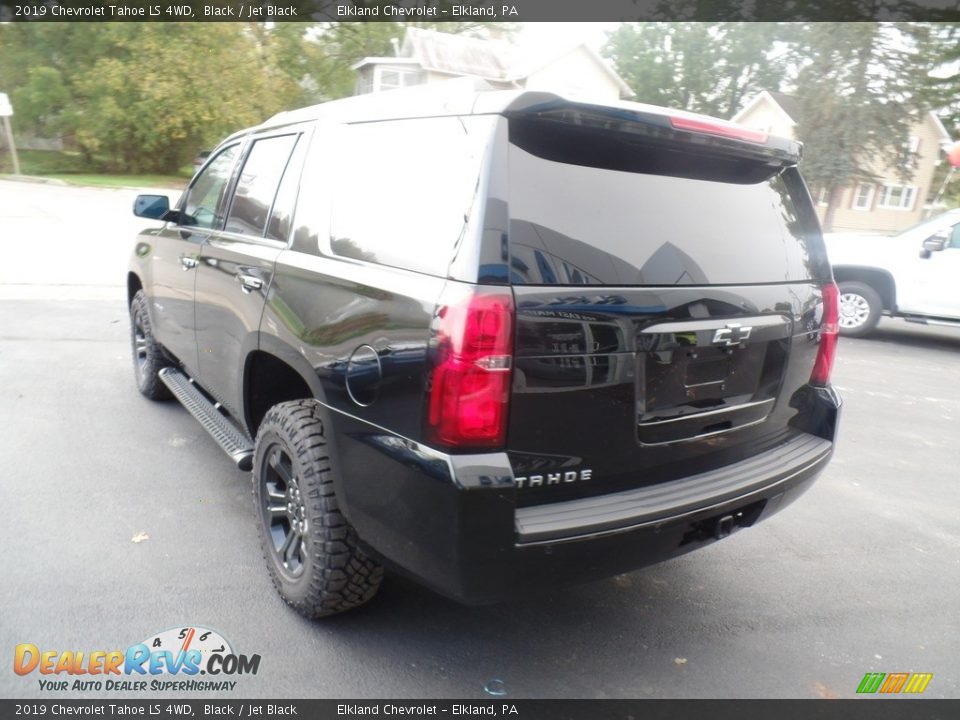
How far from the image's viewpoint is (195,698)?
240 cm

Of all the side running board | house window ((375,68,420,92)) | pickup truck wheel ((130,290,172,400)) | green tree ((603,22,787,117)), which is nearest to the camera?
the side running board

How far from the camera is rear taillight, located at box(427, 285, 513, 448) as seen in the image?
2008 mm

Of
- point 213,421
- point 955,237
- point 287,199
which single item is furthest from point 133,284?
point 955,237

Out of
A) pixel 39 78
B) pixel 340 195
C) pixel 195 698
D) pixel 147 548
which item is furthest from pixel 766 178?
pixel 39 78

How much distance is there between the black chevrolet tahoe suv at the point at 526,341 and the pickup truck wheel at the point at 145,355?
2.24m

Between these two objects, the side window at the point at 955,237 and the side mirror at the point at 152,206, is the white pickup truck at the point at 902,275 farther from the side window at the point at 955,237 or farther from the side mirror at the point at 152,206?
the side mirror at the point at 152,206

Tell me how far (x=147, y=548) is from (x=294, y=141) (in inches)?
76.0

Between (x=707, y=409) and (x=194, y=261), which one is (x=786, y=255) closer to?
(x=707, y=409)

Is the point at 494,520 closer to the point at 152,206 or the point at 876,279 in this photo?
the point at 152,206

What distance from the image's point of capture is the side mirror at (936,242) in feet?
28.2

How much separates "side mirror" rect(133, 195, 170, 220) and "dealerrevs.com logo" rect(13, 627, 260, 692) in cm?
A: 286

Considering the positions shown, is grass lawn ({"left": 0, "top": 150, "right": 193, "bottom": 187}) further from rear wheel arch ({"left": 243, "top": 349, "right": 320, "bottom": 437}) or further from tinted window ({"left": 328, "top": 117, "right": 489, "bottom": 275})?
tinted window ({"left": 328, "top": 117, "right": 489, "bottom": 275})

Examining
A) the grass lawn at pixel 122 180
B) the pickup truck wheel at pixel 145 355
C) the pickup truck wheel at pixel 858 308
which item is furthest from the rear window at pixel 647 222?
the grass lawn at pixel 122 180

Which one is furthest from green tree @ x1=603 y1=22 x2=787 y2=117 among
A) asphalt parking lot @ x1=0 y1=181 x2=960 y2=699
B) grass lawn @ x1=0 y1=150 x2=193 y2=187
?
asphalt parking lot @ x1=0 y1=181 x2=960 y2=699
